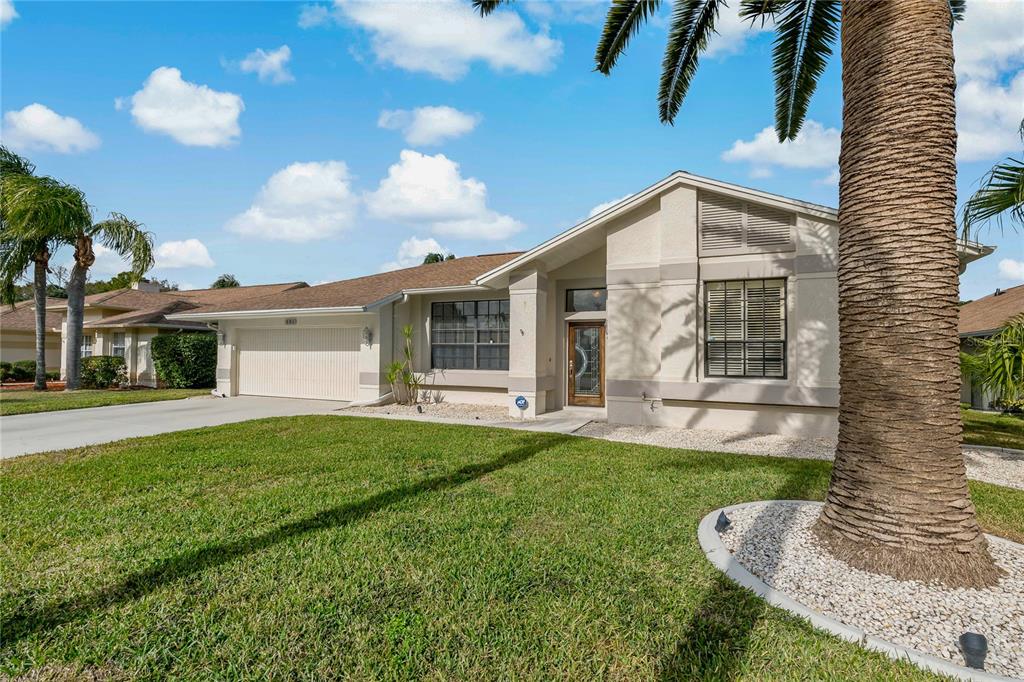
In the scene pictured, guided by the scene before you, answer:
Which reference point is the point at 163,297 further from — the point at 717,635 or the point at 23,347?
the point at 717,635

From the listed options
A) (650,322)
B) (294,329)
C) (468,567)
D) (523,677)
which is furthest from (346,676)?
(294,329)

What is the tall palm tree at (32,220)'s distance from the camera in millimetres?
17500

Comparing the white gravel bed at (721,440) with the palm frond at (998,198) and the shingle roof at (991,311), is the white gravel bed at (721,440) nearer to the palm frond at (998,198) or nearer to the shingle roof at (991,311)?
the palm frond at (998,198)

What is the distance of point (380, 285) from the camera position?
16875 millimetres

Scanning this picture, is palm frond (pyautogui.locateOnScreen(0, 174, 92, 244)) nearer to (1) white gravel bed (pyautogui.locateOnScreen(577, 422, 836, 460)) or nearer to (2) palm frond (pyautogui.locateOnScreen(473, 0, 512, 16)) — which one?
(2) palm frond (pyautogui.locateOnScreen(473, 0, 512, 16))

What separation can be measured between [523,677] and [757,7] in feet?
34.3

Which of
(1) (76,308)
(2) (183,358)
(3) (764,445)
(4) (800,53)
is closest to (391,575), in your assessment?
(3) (764,445)

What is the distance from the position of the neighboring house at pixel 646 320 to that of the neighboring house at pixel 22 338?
2228cm

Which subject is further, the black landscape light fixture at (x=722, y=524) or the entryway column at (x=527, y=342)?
the entryway column at (x=527, y=342)

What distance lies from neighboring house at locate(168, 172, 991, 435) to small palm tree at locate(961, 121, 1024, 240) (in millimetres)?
2253

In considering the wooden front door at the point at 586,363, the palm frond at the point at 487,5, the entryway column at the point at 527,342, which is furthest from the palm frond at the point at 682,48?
the wooden front door at the point at 586,363

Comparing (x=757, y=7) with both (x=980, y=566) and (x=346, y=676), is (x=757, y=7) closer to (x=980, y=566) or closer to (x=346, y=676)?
(x=980, y=566)

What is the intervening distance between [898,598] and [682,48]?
374 inches

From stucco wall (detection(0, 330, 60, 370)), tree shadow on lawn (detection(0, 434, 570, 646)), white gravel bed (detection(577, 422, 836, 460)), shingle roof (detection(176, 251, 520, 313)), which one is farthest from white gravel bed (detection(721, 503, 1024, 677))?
stucco wall (detection(0, 330, 60, 370))
